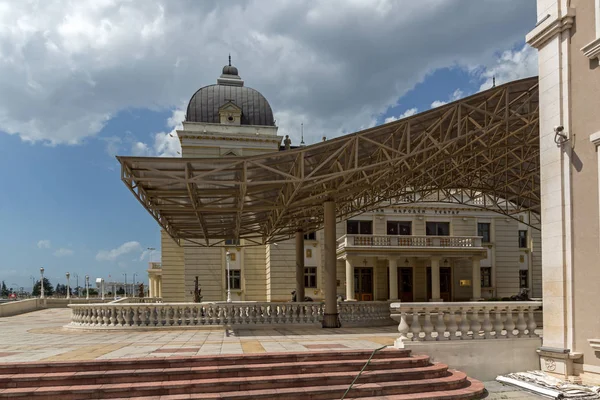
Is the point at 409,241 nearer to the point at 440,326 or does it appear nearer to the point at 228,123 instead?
the point at 228,123

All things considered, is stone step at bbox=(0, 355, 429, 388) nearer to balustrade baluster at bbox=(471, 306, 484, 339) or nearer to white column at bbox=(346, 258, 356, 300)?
balustrade baluster at bbox=(471, 306, 484, 339)

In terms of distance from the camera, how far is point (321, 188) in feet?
72.2

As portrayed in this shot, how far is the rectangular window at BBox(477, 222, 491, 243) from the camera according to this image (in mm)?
41531

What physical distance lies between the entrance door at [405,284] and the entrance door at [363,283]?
246cm

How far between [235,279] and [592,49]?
33563 mm

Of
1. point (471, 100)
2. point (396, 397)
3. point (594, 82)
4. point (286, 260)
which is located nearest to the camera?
point (396, 397)

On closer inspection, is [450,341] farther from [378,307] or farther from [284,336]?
[378,307]

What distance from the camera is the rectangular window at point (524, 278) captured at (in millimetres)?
42188

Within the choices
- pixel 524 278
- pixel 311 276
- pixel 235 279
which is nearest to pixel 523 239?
pixel 524 278

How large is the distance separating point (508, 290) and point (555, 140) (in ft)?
108

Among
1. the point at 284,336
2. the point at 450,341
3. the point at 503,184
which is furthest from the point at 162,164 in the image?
the point at 503,184

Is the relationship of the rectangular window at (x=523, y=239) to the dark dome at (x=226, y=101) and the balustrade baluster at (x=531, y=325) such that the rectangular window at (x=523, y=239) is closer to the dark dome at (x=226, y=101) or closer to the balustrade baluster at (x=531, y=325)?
the dark dome at (x=226, y=101)

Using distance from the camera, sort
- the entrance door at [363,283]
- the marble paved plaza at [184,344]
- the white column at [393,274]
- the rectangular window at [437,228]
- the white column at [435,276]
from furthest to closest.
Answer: the rectangular window at [437,228], the entrance door at [363,283], the white column at [435,276], the white column at [393,274], the marble paved plaza at [184,344]

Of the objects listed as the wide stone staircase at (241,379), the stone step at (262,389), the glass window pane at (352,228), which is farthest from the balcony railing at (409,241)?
the stone step at (262,389)
